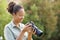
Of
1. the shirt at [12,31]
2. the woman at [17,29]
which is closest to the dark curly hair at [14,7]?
the woman at [17,29]

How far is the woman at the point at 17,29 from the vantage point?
232 centimetres

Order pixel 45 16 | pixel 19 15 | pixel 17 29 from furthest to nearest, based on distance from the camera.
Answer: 1. pixel 45 16
2. pixel 17 29
3. pixel 19 15

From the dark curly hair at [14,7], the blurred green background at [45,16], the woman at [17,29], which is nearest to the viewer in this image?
the woman at [17,29]

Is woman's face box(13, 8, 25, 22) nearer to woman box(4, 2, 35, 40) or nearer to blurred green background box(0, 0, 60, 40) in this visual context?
woman box(4, 2, 35, 40)

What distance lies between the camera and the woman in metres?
2.32

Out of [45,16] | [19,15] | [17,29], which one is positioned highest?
[19,15]

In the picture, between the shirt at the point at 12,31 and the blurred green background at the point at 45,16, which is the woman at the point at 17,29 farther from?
the blurred green background at the point at 45,16

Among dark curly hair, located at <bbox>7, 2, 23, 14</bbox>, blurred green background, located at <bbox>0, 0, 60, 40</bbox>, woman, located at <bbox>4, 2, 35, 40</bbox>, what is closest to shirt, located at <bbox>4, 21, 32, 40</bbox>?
woman, located at <bbox>4, 2, 35, 40</bbox>

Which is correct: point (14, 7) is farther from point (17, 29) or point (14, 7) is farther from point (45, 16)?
point (45, 16)

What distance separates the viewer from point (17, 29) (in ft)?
8.16

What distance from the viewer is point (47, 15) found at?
24.4 feet

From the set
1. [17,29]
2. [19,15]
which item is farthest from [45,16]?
[19,15]

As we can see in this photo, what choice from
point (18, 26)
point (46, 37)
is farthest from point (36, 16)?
point (18, 26)

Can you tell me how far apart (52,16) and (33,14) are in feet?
1.97
